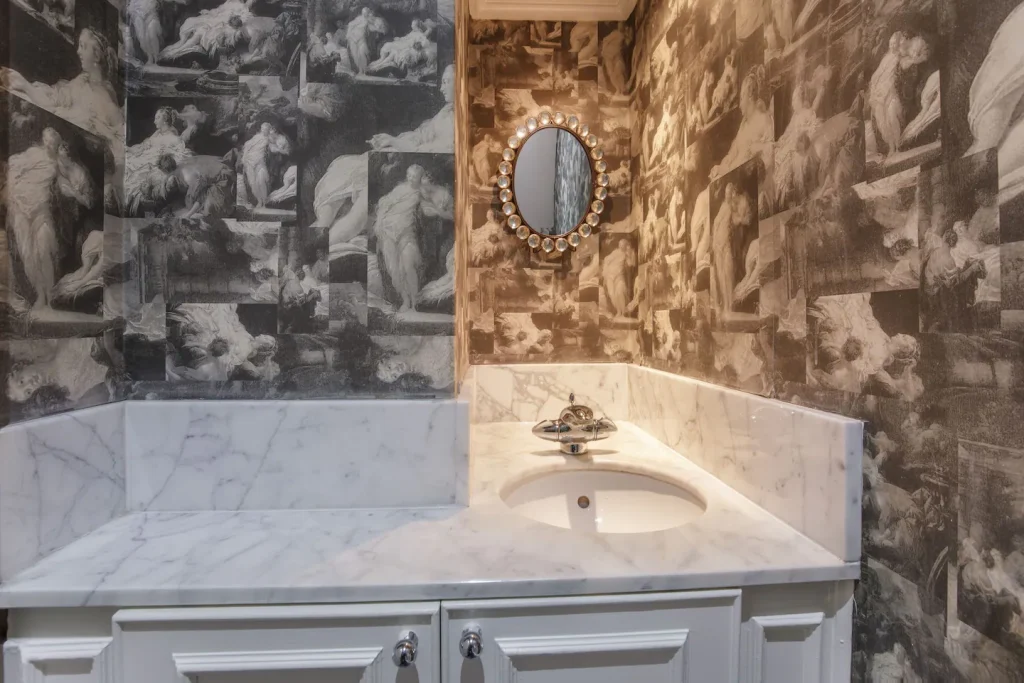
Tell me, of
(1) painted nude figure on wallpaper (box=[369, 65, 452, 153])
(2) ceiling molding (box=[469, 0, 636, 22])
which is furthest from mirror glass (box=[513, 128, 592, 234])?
(1) painted nude figure on wallpaper (box=[369, 65, 452, 153])

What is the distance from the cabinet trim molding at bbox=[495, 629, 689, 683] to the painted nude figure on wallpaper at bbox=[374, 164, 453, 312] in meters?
0.58

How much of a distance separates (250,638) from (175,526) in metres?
0.28

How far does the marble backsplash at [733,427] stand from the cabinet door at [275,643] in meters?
0.57

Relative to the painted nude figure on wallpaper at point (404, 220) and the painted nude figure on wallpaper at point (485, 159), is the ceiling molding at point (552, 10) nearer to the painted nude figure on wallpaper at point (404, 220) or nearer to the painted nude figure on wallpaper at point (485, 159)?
the painted nude figure on wallpaper at point (485, 159)

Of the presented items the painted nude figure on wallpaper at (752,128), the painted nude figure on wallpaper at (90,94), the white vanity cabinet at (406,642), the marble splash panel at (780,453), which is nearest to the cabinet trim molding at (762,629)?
the white vanity cabinet at (406,642)

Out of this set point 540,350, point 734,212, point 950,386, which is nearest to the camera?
point 950,386

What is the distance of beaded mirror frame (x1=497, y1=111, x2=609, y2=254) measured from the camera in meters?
1.59

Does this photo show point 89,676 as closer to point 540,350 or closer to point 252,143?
point 252,143

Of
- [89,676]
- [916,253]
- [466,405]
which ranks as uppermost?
[916,253]

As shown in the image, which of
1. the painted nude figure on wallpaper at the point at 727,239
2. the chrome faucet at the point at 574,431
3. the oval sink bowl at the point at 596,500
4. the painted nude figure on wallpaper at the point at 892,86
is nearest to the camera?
the painted nude figure on wallpaper at the point at 892,86

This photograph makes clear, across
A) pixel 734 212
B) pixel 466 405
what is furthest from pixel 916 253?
pixel 466 405

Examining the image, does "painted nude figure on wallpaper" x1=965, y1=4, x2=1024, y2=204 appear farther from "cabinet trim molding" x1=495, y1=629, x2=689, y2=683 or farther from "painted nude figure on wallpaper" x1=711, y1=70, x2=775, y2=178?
"cabinet trim molding" x1=495, y1=629, x2=689, y2=683

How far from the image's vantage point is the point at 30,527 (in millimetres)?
685

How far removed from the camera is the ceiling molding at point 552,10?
1570 millimetres
